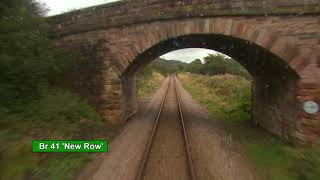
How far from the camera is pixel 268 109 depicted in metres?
11.5

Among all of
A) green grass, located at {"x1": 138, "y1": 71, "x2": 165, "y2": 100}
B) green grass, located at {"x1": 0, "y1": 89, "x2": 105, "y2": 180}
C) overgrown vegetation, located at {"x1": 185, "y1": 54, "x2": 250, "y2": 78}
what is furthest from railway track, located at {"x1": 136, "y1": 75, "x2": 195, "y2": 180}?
overgrown vegetation, located at {"x1": 185, "y1": 54, "x2": 250, "y2": 78}

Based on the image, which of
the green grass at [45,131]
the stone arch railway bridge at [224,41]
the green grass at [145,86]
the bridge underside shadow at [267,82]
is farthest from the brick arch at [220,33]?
the green grass at [145,86]

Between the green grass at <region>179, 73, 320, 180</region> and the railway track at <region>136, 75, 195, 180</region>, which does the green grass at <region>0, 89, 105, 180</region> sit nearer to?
the railway track at <region>136, 75, 195, 180</region>

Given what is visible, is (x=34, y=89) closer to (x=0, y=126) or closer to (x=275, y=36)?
(x=0, y=126)

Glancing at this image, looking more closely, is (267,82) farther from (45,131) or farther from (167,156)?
(45,131)

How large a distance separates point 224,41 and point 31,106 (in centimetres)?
718

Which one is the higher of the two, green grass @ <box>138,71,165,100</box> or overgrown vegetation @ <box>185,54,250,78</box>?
overgrown vegetation @ <box>185,54,250,78</box>

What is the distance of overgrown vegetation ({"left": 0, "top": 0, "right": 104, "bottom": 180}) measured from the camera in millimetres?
6379

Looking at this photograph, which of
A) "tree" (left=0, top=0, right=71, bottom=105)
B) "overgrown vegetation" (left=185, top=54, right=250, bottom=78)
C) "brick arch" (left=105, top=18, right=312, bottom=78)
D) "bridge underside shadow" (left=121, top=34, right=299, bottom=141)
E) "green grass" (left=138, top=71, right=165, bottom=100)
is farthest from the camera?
"overgrown vegetation" (left=185, top=54, right=250, bottom=78)

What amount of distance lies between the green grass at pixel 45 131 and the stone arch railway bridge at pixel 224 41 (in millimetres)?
1477

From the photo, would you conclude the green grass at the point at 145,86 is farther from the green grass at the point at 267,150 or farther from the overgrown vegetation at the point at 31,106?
the overgrown vegetation at the point at 31,106

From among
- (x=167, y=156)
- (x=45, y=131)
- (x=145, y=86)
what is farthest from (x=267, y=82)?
(x=145, y=86)

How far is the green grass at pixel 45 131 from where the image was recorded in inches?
239

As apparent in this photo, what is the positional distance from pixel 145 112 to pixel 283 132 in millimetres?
7925
